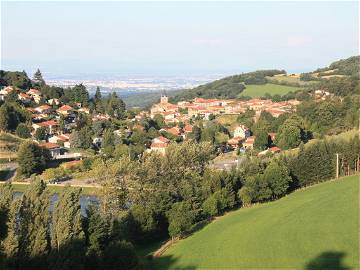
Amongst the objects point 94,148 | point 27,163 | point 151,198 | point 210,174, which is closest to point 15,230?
point 151,198

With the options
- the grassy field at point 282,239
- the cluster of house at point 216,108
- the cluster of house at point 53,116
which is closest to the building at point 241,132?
the cluster of house at point 216,108

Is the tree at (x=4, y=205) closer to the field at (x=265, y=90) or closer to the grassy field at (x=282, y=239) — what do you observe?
the grassy field at (x=282, y=239)

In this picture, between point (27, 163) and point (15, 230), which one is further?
point (27, 163)

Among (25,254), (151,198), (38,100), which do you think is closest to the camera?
(25,254)

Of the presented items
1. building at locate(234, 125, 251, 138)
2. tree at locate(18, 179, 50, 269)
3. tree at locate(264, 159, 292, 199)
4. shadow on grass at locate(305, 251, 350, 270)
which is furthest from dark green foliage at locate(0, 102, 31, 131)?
shadow on grass at locate(305, 251, 350, 270)

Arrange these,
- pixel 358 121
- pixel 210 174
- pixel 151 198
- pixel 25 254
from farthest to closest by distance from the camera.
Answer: pixel 358 121, pixel 210 174, pixel 151 198, pixel 25 254

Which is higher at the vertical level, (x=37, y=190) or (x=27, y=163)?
(x=37, y=190)

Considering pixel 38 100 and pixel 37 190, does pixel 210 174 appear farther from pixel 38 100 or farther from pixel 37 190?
pixel 38 100
